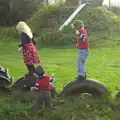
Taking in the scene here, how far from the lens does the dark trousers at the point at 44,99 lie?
27.5 feet

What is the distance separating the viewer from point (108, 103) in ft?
29.2

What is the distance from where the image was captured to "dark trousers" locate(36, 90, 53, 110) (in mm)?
8391

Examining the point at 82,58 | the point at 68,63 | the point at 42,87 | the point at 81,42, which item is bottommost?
the point at 68,63

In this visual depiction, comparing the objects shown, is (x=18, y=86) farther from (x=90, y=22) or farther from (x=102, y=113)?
(x=90, y=22)

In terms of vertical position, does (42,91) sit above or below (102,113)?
above

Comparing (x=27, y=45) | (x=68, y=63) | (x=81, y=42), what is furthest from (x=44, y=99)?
(x=68, y=63)

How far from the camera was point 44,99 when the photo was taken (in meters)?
8.49

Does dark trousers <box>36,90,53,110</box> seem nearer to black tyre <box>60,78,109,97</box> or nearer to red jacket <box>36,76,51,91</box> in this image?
red jacket <box>36,76,51,91</box>

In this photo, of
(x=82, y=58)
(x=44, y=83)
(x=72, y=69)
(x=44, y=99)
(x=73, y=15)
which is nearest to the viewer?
(x=44, y=83)

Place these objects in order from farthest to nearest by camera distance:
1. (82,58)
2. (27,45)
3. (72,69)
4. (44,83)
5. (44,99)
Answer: (72,69), (27,45), (82,58), (44,99), (44,83)

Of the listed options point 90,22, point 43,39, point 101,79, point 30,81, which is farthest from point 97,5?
point 30,81

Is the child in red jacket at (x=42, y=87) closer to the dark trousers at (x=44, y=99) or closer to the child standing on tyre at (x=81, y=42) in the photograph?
the dark trousers at (x=44, y=99)

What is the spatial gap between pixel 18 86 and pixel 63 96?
44.1 inches

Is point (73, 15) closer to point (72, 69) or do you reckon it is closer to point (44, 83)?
point (72, 69)
